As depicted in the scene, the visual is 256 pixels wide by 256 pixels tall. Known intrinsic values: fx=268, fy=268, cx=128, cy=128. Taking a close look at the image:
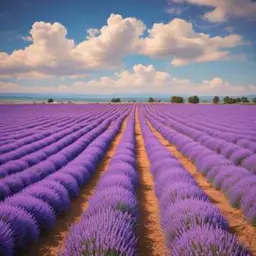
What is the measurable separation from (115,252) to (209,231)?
111 centimetres

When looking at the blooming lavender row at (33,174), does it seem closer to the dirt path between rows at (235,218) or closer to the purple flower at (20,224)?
the purple flower at (20,224)

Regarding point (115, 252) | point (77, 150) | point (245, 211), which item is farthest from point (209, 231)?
point (77, 150)

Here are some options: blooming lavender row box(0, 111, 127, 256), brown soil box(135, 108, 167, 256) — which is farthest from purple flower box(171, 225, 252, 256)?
blooming lavender row box(0, 111, 127, 256)

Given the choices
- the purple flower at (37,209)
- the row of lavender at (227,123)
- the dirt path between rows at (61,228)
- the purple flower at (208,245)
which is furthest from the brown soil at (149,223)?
the row of lavender at (227,123)

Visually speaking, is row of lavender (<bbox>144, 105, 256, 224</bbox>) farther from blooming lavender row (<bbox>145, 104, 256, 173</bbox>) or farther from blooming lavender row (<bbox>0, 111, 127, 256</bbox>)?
blooming lavender row (<bbox>0, 111, 127, 256</bbox>)

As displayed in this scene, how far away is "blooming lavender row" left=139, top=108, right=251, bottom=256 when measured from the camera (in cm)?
275

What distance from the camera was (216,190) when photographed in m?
6.83

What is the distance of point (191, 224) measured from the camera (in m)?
3.54

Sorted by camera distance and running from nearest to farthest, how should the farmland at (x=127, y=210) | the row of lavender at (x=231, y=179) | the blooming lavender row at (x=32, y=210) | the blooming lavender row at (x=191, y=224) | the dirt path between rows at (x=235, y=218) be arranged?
the blooming lavender row at (x=191, y=224)
the farmland at (x=127, y=210)
the blooming lavender row at (x=32, y=210)
the dirt path between rows at (x=235, y=218)
the row of lavender at (x=231, y=179)

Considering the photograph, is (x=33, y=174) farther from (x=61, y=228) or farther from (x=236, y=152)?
(x=236, y=152)

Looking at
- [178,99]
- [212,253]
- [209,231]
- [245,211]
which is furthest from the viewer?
[178,99]

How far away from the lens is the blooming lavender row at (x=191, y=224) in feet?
9.02

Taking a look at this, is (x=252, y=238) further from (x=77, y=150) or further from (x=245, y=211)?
(x=77, y=150)

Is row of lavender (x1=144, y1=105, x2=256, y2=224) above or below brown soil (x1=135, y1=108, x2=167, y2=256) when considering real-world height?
above
